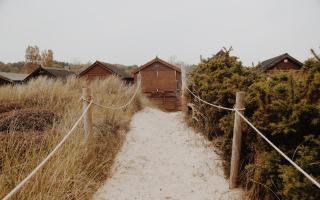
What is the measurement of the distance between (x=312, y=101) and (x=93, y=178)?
9.86ft

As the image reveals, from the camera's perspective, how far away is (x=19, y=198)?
2848 millimetres

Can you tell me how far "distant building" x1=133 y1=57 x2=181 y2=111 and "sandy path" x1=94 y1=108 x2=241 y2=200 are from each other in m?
11.2

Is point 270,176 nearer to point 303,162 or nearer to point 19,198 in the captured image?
point 303,162

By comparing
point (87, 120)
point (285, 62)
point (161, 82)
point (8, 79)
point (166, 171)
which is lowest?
point (166, 171)

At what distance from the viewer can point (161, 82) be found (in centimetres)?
1909

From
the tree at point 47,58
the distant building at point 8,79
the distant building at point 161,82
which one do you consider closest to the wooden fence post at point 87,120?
the distant building at point 161,82

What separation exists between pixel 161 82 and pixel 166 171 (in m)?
14.1

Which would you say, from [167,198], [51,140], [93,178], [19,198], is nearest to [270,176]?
[167,198]

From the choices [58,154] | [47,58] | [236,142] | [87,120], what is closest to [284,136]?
[236,142]

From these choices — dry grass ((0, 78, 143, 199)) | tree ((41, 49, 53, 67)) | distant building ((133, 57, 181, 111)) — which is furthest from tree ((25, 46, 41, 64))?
dry grass ((0, 78, 143, 199))

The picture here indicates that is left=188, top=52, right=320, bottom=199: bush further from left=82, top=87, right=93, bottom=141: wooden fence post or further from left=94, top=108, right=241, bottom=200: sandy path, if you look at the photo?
left=82, top=87, right=93, bottom=141: wooden fence post

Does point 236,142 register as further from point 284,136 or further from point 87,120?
point 87,120

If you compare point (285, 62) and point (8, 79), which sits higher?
point (285, 62)

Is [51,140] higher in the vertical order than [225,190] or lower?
higher
